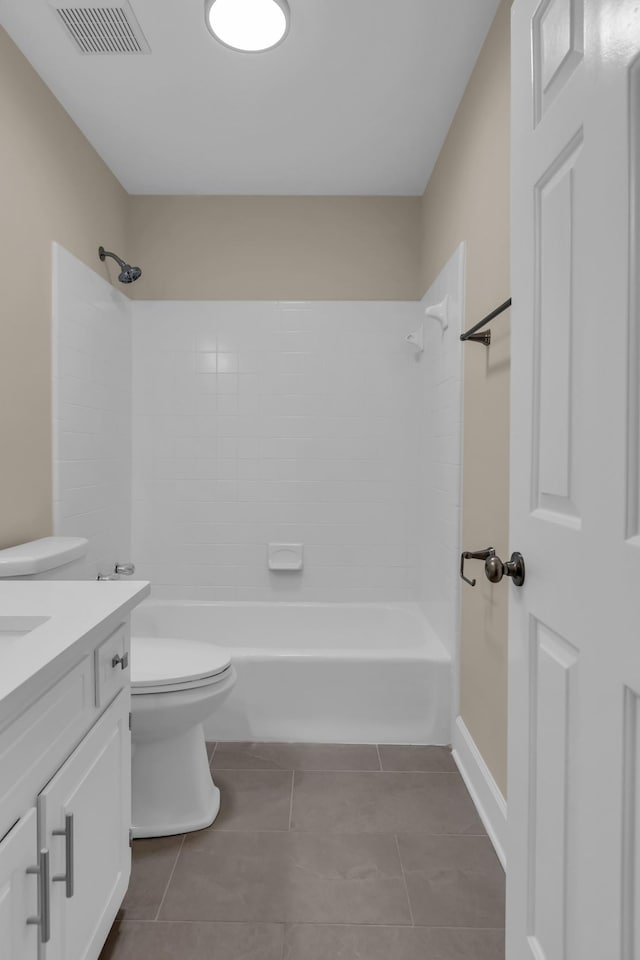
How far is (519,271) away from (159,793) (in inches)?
72.3

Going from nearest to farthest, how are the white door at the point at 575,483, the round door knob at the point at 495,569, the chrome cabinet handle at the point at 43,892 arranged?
the white door at the point at 575,483
the chrome cabinet handle at the point at 43,892
the round door knob at the point at 495,569

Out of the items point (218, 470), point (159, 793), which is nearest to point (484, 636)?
point (159, 793)

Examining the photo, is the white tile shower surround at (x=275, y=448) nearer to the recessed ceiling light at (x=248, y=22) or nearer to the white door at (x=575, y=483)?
the recessed ceiling light at (x=248, y=22)

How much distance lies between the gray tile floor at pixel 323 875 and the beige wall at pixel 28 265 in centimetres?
118

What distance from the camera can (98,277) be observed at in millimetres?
2871

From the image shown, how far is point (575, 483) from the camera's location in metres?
0.94

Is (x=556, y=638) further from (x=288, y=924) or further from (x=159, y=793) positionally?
(x=159, y=793)

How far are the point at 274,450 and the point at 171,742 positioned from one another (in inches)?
67.3

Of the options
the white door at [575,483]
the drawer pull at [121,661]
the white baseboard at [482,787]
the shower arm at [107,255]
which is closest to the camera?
the white door at [575,483]

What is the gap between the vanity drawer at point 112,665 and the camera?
1282 mm

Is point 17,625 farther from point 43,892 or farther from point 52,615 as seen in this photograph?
point 43,892

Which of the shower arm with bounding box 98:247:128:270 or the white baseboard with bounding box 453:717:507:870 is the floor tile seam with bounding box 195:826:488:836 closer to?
the white baseboard with bounding box 453:717:507:870

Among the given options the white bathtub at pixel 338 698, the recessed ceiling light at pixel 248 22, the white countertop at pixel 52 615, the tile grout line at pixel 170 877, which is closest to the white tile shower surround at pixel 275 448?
the white bathtub at pixel 338 698

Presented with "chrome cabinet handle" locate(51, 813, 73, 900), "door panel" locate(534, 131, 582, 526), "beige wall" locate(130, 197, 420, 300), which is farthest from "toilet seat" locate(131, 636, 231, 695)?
"beige wall" locate(130, 197, 420, 300)
